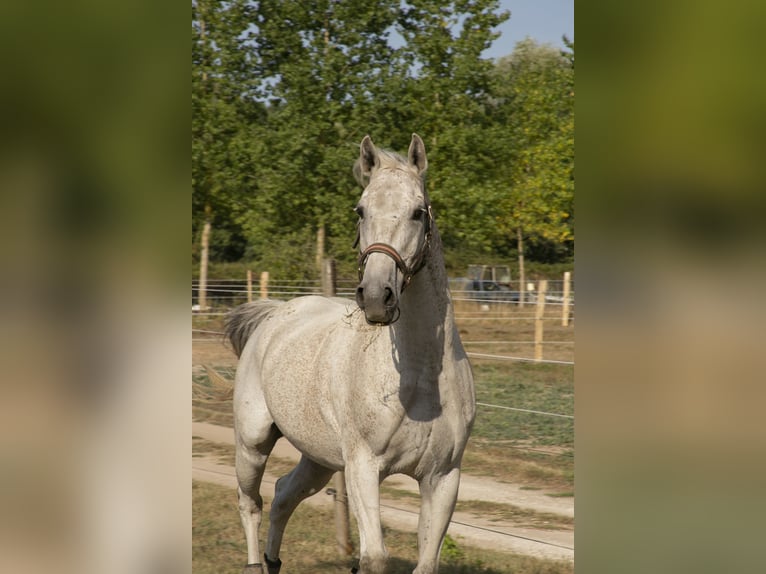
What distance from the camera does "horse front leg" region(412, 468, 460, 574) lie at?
3.88 m

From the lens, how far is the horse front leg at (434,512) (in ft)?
12.7

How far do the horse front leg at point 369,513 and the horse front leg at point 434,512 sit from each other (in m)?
0.23

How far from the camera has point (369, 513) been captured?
375 centimetres

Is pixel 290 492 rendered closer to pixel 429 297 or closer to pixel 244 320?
pixel 244 320

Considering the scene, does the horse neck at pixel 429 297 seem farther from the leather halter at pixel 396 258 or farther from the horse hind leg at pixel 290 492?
the horse hind leg at pixel 290 492

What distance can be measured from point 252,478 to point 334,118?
1721 cm

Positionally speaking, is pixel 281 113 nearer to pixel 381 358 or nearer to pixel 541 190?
pixel 541 190

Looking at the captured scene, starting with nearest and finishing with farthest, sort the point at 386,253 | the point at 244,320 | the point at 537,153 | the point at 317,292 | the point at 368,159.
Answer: the point at 386,253
the point at 368,159
the point at 244,320
the point at 317,292
the point at 537,153

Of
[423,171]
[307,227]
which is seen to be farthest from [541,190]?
[423,171]

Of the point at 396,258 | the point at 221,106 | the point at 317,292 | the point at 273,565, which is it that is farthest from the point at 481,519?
the point at 221,106

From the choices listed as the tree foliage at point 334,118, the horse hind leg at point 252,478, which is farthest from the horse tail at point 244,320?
the tree foliage at point 334,118
